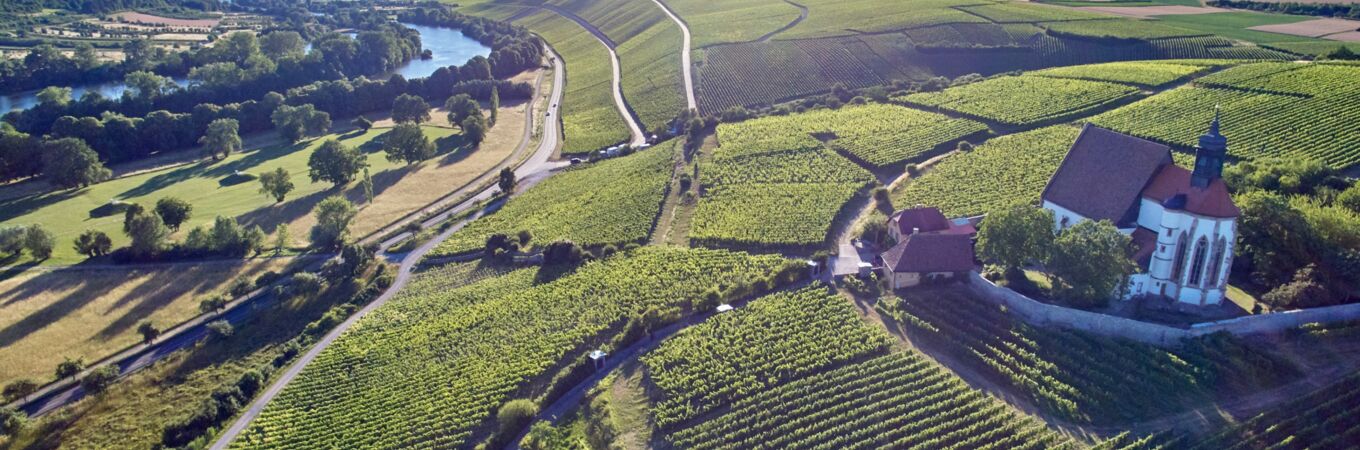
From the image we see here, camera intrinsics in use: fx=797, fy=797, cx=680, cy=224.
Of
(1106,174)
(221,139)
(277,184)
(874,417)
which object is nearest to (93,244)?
(277,184)

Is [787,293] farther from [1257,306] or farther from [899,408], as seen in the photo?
[1257,306]

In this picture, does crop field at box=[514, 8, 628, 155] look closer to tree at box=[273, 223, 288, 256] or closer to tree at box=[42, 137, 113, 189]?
tree at box=[273, 223, 288, 256]

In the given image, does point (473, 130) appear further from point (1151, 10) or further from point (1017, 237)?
point (1151, 10)

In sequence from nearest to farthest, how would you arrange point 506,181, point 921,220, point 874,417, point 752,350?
point 874,417, point 752,350, point 921,220, point 506,181

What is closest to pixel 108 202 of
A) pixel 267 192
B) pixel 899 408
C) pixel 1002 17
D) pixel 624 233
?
pixel 267 192

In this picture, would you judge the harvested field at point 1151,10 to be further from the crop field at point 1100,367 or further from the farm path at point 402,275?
the crop field at point 1100,367

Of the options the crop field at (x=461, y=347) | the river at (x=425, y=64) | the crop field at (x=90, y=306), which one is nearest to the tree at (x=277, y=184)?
the crop field at (x=90, y=306)
